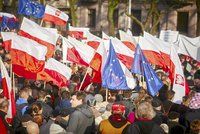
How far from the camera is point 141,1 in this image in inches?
2133

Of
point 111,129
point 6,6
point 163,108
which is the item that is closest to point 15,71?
point 163,108

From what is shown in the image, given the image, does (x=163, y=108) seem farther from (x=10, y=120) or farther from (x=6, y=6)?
(x=6, y=6)

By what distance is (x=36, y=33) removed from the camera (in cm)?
1498

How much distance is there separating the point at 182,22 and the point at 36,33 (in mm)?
40164

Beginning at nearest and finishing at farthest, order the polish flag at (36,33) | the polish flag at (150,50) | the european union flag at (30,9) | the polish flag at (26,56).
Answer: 1. the polish flag at (26,56)
2. the polish flag at (36,33)
3. the polish flag at (150,50)
4. the european union flag at (30,9)

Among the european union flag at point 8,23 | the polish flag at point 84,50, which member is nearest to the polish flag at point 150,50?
the polish flag at point 84,50

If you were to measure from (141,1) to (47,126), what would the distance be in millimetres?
45647

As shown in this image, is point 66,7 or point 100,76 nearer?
point 100,76

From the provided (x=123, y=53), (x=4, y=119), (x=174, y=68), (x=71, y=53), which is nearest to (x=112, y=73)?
(x=174, y=68)

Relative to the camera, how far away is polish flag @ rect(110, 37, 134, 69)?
16016 millimetres

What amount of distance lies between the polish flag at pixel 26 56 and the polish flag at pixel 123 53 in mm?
Result: 2990

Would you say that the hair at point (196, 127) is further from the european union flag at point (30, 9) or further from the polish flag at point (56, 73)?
the european union flag at point (30, 9)

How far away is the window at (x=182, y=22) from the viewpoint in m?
53.8

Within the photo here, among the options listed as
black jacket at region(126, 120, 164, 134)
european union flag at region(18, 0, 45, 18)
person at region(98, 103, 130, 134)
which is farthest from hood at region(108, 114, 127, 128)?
european union flag at region(18, 0, 45, 18)
